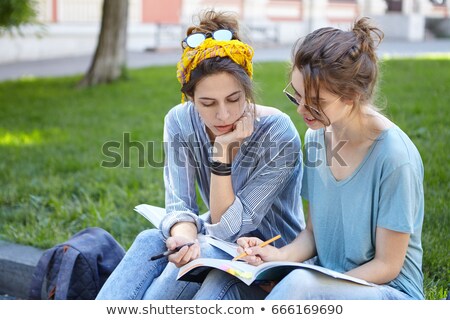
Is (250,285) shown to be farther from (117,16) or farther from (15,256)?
(117,16)

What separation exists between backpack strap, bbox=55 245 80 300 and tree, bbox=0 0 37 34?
6215 mm

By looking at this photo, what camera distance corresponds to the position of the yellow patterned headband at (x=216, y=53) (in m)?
2.96

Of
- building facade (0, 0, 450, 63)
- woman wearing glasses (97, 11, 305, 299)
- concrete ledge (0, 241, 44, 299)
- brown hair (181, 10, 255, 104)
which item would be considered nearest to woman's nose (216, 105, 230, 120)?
woman wearing glasses (97, 11, 305, 299)

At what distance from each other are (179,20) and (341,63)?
19477 mm

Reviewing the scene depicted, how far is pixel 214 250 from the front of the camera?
293cm

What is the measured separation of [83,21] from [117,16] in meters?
9.56

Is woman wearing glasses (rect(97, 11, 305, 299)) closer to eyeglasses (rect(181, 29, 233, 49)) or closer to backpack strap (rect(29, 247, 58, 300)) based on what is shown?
eyeglasses (rect(181, 29, 233, 49))

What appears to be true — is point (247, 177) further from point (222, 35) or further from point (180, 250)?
point (222, 35)

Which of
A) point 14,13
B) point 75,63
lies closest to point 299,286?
point 14,13

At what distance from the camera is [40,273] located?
3.49 meters

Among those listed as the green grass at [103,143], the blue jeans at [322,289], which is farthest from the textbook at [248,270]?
the green grass at [103,143]

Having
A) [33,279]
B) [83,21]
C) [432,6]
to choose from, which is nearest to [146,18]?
[83,21]

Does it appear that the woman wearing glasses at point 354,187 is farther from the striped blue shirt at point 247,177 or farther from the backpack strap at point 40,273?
the backpack strap at point 40,273

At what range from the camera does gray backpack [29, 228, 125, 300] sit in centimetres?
339
